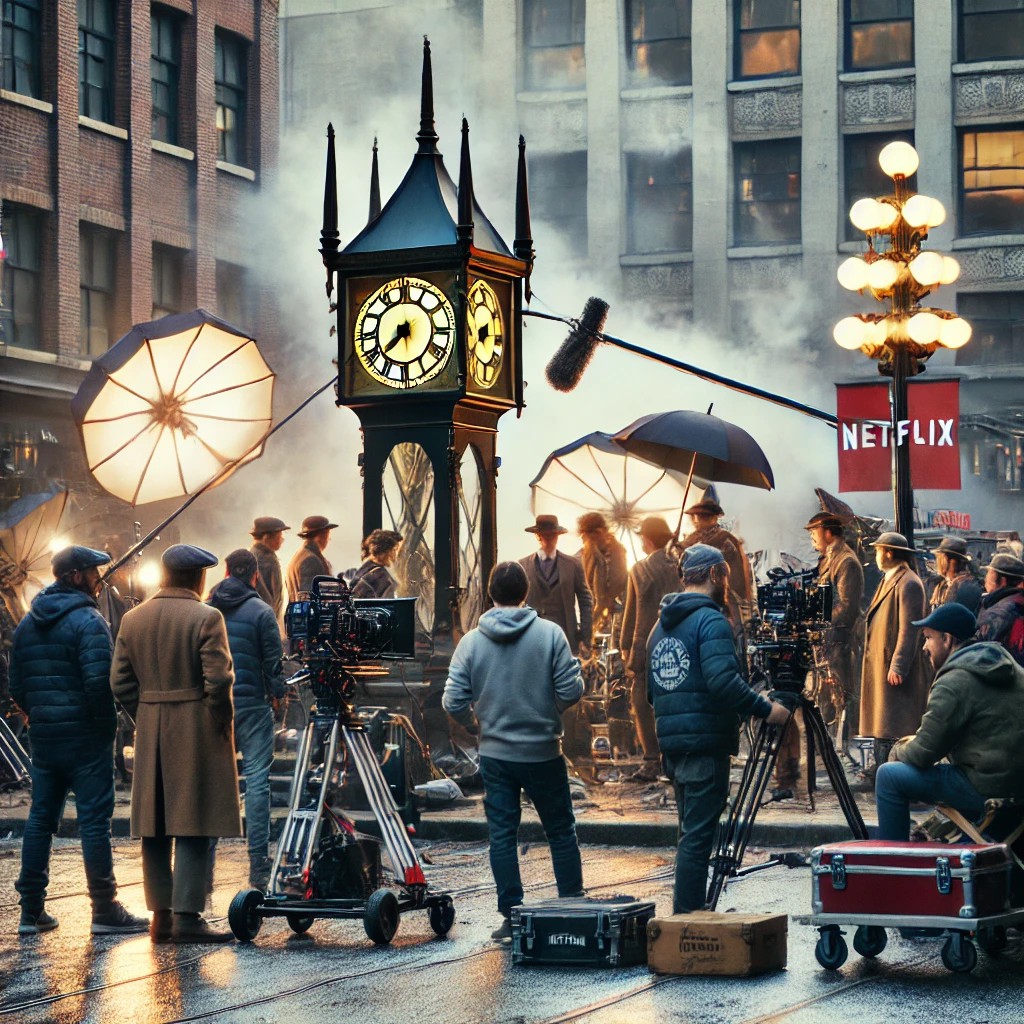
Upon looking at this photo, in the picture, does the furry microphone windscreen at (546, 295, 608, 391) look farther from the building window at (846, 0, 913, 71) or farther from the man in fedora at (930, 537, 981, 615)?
the building window at (846, 0, 913, 71)

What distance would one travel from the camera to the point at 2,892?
11312 mm

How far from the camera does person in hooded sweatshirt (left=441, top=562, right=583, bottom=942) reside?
373 inches

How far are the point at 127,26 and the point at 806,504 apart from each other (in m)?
16.1

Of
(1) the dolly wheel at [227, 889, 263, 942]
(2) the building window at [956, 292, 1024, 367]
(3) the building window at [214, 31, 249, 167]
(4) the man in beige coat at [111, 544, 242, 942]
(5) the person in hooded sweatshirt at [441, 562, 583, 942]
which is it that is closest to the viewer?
(1) the dolly wheel at [227, 889, 263, 942]

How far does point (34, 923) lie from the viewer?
32.7ft

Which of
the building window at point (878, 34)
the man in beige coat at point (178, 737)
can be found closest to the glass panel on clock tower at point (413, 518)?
the man in beige coat at point (178, 737)

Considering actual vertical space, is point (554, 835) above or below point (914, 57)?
below

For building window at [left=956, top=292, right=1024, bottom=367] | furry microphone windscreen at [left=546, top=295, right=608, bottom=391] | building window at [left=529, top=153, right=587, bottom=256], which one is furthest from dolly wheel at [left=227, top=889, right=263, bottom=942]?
building window at [left=529, top=153, right=587, bottom=256]

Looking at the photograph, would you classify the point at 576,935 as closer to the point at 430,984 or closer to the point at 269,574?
the point at 430,984

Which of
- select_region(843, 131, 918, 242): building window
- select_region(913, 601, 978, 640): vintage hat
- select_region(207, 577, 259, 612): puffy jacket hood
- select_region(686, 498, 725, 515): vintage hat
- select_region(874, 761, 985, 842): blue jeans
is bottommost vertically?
select_region(874, 761, 985, 842): blue jeans

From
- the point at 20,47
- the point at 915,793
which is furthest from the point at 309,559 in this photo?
the point at 20,47

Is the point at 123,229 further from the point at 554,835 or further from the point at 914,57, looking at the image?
the point at 554,835

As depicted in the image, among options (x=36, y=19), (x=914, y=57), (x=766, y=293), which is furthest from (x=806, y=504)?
(x=36, y=19)

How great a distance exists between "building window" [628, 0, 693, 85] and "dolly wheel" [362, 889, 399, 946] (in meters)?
34.2
